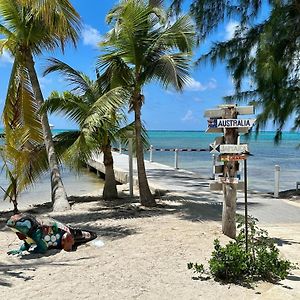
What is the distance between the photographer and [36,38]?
1009 centimetres

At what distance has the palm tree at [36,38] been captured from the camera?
930 centimetres

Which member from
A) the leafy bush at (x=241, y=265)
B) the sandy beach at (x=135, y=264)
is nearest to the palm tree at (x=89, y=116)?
the sandy beach at (x=135, y=264)

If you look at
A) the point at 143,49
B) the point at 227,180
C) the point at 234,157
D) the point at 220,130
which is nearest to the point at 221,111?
the point at 220,130

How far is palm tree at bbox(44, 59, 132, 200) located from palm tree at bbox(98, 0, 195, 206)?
0.55m

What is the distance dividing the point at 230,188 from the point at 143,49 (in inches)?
161

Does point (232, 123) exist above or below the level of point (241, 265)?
above

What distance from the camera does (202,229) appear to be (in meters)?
7.48

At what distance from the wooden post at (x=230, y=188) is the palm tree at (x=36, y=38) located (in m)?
4.33

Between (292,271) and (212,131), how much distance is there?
2.11 metres

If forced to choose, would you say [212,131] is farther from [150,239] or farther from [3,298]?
[3,298]

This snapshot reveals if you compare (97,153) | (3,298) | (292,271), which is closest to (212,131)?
(292,271)

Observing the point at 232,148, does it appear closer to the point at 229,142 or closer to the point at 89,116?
the point at 229,142

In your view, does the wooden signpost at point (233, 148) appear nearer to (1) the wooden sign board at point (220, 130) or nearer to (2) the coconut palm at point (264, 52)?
(1) the wooden sign board at point (220, 130)

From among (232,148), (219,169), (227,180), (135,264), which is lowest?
(135,264)
